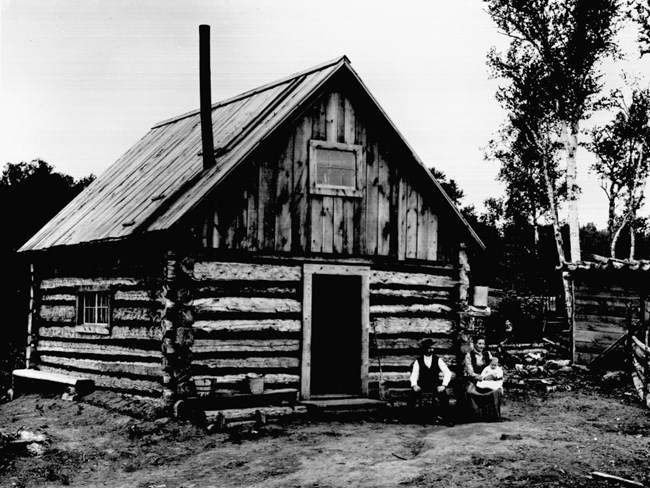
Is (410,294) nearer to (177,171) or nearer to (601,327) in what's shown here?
(177,171)

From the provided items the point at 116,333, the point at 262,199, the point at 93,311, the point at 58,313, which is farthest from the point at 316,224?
the point at 58,313

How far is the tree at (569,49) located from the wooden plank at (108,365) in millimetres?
16165

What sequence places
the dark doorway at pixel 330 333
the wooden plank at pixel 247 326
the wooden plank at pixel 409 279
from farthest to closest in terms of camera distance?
the dark doorway at pixel 330 333
the wooden plank at pixel 409 279
the wooden plank at pixel 247 326

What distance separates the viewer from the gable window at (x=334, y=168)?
1338cm

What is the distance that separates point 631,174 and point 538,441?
2221 centimetres

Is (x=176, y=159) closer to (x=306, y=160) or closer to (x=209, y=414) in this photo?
(x=306, y=160)

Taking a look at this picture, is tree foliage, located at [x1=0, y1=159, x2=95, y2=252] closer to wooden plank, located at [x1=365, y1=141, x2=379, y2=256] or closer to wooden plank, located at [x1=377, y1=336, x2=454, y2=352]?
wooden plank, located at [x1=365, y1=141, x2=379, y2=256]

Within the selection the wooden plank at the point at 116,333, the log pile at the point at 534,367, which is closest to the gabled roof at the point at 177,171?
the wooden plank at the point at 116,333

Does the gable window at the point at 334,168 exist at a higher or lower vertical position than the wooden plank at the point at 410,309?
higher

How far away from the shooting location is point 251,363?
12641mm

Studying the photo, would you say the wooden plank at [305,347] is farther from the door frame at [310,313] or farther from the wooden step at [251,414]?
the wooden step at [251,414]

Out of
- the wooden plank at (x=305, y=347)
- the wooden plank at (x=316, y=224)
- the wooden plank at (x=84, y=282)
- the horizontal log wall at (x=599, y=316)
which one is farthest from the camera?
the horizontal log wall at (x=599, y=316)

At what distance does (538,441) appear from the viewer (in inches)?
422

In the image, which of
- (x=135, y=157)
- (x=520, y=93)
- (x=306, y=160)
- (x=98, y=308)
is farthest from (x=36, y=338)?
(x=520, y=93)
